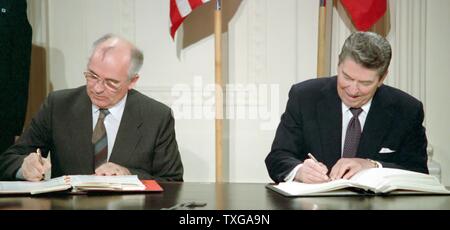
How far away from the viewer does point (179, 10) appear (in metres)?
3.55

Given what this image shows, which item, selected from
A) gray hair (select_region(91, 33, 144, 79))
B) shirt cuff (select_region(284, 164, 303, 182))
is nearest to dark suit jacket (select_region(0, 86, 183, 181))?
gray hair (select_region(91, 33, 144, 79))

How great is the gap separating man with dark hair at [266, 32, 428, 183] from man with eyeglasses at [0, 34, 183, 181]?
0.48 m

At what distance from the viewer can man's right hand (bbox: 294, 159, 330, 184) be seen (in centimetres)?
192

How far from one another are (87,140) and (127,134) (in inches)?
6.6

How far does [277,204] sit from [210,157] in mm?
2348

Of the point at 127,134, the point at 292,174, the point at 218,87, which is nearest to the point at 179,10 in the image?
the point at 218,87

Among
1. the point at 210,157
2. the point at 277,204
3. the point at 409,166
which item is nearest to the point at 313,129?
the point at 409,166

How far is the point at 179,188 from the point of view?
192cm

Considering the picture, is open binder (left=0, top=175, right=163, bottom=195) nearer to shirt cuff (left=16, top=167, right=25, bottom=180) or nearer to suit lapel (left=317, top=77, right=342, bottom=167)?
shirt cuff (left=16, top=167, right=25, bottom=180)

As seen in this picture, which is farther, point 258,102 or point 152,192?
point 258,102

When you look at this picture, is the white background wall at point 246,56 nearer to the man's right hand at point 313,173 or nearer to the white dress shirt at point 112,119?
the white dress shirt at point 112,119

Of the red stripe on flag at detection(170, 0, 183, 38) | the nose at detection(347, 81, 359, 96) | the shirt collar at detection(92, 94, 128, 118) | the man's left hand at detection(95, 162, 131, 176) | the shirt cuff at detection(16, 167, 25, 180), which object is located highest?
the red stripe on flag at detection(170, 0, 183, 38)

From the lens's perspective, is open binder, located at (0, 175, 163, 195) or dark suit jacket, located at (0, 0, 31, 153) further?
dark suit jacket, located at (0, 0, 31, 153)

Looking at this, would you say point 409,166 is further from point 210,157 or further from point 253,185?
point 210,157
